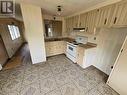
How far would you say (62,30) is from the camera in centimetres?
438

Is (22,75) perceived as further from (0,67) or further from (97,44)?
(97,44)

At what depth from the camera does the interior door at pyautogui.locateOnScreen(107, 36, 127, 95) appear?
4.89 ft

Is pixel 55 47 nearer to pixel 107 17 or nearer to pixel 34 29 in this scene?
pixel 34 29

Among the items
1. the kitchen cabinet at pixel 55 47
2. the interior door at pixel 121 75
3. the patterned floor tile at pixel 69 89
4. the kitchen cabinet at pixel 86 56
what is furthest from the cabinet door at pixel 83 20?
the patterned floor tile at pixel 69 89

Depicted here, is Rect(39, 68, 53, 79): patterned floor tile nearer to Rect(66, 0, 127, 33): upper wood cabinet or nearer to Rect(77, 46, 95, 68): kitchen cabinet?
Rect(77, 46, 95, 68): kitchen cabinet

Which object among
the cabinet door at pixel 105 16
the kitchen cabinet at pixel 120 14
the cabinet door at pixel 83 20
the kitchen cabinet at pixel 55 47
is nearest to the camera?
the kitchen cabinet at pixel 120 14

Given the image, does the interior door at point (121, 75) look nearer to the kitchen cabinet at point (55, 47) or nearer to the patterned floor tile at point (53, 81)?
the patterned floor tile at point (53, 81)

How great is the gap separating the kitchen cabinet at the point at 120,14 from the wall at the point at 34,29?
243cm

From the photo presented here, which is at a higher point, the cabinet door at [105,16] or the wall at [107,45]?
the cabinet door at [105,16]

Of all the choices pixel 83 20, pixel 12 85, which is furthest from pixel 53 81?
pixel 83 20

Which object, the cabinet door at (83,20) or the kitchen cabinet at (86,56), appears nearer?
the kitchen cabinet at (86,56)

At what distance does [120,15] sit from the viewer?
5.07ft

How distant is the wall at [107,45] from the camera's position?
1959 millimetres

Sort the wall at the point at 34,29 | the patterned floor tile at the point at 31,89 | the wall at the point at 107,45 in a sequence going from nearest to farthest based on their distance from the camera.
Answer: the patterned floor tile at the point at 31,89 < the wall at the point at 107,45 < the wall at the point at 34,29
